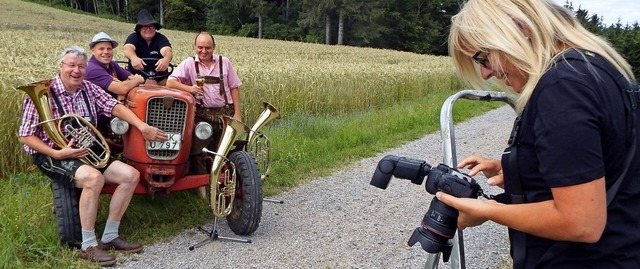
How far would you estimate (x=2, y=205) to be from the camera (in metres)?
4.61

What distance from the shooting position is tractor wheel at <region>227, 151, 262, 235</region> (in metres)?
4.54

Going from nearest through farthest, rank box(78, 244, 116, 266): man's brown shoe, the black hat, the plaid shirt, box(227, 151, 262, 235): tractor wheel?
box(78, 244, 116, 266): man's brown shoe → the plaid shirt → box(227, 151, 262, 235): tractor wheel → the black hat

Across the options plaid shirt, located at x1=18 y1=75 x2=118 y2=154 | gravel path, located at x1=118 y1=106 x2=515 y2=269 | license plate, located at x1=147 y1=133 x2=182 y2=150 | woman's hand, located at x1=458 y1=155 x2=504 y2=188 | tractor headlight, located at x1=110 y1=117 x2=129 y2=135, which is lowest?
gravel path, located at x1=118 y1=106 x2=515 y2=269

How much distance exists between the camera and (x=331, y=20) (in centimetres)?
5794

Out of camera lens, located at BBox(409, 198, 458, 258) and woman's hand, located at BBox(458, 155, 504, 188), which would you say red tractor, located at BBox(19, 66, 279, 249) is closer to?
woman's hand, located at BBox(458, 155, 504, 188)

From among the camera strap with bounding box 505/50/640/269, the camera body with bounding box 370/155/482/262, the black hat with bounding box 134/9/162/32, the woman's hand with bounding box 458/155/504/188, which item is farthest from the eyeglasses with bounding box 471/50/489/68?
the black hat with bounding box 134/9/162/32

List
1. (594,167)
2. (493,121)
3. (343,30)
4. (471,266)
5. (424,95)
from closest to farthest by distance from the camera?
(594,167)
(471,266)
(493,121)
(424,95)
(343,30)

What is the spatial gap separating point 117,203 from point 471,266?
272cm

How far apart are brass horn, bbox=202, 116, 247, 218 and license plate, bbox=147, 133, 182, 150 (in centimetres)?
24

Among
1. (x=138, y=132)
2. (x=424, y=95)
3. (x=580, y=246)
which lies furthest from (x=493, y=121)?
(x=580, y=246)

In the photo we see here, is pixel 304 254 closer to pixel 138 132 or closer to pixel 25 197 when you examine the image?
pixel 138 132

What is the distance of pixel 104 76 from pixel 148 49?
165 cm

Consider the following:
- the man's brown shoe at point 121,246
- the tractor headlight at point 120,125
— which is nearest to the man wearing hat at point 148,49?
the tractor headlight at point 120,125

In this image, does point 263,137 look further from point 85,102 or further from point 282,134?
point 282,134
